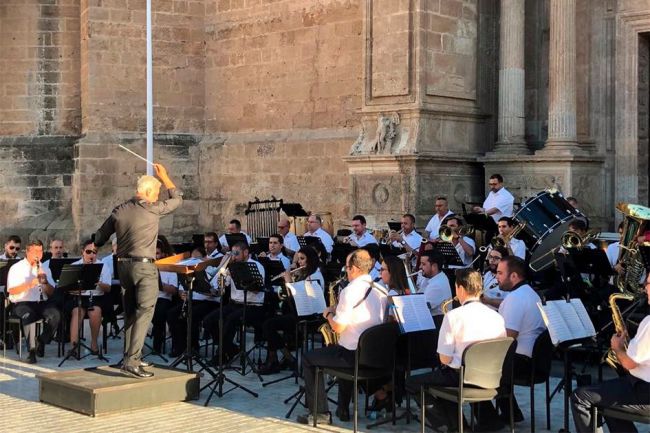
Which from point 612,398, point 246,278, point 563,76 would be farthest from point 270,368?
point 563,76

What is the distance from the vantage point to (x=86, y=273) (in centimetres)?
1148

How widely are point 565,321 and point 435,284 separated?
2302mm

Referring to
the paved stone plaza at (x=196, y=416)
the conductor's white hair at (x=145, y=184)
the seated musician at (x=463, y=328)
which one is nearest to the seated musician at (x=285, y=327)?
the paved stone plaza at (x=196, y=416)

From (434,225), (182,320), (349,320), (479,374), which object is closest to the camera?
(479,374)

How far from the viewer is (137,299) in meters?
8.96

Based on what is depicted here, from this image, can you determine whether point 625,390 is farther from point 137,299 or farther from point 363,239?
point 363,239

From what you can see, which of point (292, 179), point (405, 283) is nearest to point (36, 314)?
point (405, 283)

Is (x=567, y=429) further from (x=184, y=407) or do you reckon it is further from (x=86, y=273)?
(x=86, y=273)

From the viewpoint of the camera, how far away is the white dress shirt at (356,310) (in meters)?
8.06

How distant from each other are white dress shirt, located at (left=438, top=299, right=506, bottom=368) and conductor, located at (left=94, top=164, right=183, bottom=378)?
9.61 ft

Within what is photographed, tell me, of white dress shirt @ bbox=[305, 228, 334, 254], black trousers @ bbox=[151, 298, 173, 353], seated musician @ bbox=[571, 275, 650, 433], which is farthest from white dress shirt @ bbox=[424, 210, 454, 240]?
seated musician @ bbox=[571, 275, 650, 433]

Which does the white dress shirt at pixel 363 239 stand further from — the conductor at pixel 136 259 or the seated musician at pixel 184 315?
the conductor at pixel 136 259

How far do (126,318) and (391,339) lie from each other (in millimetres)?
2533

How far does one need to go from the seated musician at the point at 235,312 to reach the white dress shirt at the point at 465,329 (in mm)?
3983
